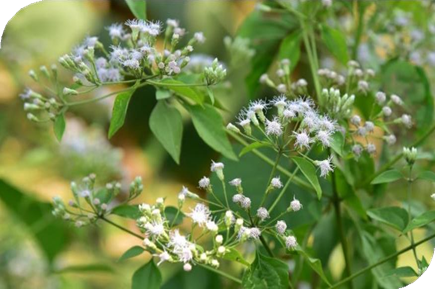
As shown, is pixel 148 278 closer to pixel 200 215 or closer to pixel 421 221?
pixel 200 215

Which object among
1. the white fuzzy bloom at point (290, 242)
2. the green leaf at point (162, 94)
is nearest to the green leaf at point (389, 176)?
the white fuzzy bloom at point (290, 242)

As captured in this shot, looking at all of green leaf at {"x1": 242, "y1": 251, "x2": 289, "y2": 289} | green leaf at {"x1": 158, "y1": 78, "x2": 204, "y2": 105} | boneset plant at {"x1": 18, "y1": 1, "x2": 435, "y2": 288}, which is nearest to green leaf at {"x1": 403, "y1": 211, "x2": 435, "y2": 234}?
boneset plant at {"x1": 18, "y1": 1, "x2": 435, "y2": 288}

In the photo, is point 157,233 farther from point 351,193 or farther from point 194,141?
point 194,141

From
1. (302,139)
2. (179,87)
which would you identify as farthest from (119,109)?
(302,139)

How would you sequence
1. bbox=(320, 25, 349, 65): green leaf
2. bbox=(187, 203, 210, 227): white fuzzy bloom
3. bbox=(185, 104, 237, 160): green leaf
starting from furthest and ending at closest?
bbox=(320, 25, 349, 65): green leaf → bbox=(185, 104, 237, 160): green leaf → bbox=(187, 203, 210, 227): white fuzzy bloom

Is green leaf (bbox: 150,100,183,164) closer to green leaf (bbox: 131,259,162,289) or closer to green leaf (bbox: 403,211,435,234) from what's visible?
green leaf (bbox: 131,259,162,289)

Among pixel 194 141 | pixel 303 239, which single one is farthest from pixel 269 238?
pixel 194 141
